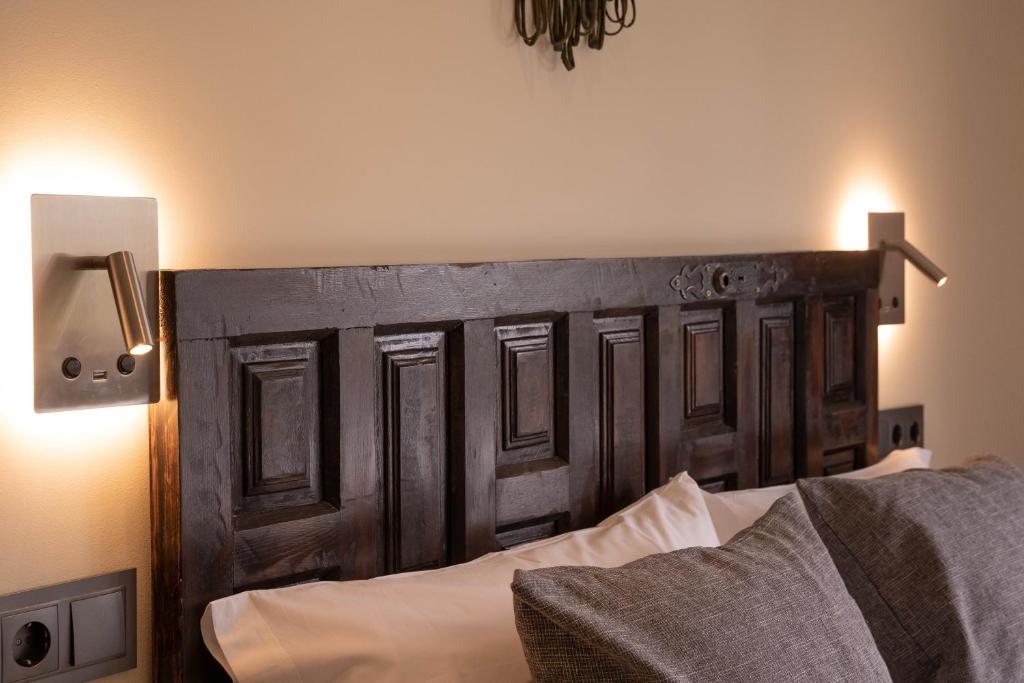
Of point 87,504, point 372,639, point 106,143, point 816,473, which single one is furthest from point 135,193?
point 816,473

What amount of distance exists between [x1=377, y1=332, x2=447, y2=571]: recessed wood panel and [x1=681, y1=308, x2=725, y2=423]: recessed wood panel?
527 mm

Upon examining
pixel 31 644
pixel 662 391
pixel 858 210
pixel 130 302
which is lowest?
pixel 31 644

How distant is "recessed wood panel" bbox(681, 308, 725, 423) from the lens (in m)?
1.82

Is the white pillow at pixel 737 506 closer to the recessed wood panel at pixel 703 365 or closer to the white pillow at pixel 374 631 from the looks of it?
the recessed wood panel at pixel 703 365

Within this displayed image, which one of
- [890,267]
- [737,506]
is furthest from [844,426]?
[737,506]

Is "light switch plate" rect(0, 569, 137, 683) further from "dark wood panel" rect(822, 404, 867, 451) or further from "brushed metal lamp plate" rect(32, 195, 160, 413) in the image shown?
"dark wood panel" rect(822, 404, 867, 451)

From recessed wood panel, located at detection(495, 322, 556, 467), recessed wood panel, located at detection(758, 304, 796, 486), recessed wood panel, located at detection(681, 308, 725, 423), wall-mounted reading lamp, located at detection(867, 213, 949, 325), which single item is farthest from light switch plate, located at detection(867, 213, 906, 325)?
recessed wood panel, located at detection(495, 322, 556, 467)

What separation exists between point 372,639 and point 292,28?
772mm

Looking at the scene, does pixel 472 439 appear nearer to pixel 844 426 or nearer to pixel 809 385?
pixel 809 385

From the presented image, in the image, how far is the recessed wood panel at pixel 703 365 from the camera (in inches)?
71.6

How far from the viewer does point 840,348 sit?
6.89ft

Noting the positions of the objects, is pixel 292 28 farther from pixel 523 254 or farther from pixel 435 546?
pixel 435 546

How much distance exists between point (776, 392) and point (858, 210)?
20.3 inches

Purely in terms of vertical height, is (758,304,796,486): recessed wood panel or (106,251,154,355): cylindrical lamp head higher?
(106,251,154,355): cylindrical lamp head
